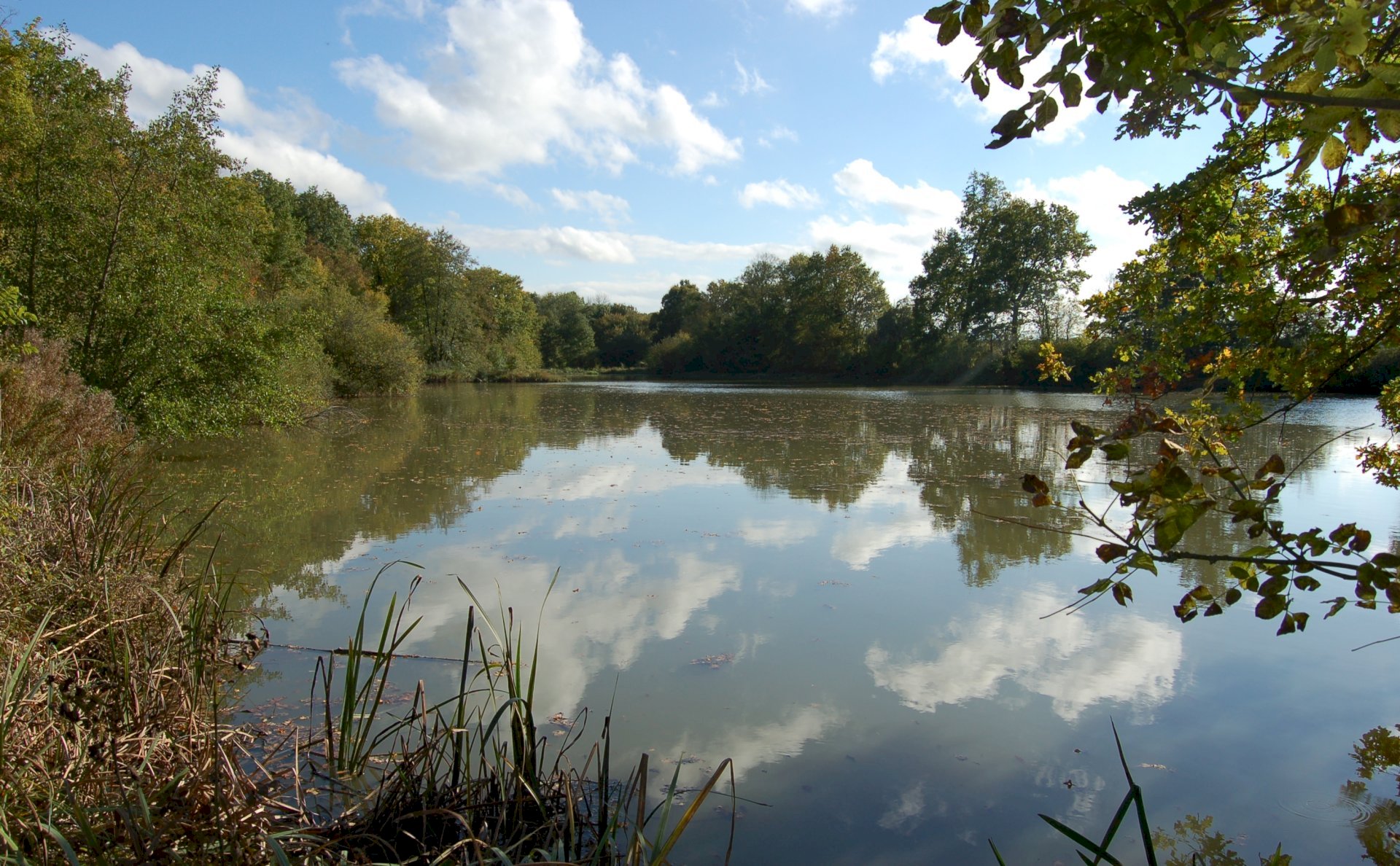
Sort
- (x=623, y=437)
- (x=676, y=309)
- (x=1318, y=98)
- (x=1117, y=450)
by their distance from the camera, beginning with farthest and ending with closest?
(x=676, y=309) < (x=623, y=437) < (x=1117, y=450) < (x=1318, y=98)

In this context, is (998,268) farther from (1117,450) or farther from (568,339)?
(1117,450)

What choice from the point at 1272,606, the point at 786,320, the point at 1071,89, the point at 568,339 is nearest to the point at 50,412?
the point at 1071,89

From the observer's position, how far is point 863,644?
15.1 ft

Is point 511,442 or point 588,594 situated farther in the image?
point 511,442

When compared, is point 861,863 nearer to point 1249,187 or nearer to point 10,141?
point 1249,187

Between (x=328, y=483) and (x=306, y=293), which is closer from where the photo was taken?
(x=328, y=483)

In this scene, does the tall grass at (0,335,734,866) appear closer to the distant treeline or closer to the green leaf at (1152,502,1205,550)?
the green leaf at (1152,502,1205,550)

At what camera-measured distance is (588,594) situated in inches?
217

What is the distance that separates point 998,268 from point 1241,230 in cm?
3784

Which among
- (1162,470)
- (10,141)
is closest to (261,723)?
(1162,470)

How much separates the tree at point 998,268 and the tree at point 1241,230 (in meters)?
37.1

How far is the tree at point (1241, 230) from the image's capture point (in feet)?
4.49

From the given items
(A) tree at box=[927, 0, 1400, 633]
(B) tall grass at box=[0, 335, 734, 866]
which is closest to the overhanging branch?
(A) tree at box=[927, 0, 1400, 633]

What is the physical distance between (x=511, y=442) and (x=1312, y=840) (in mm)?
13113
